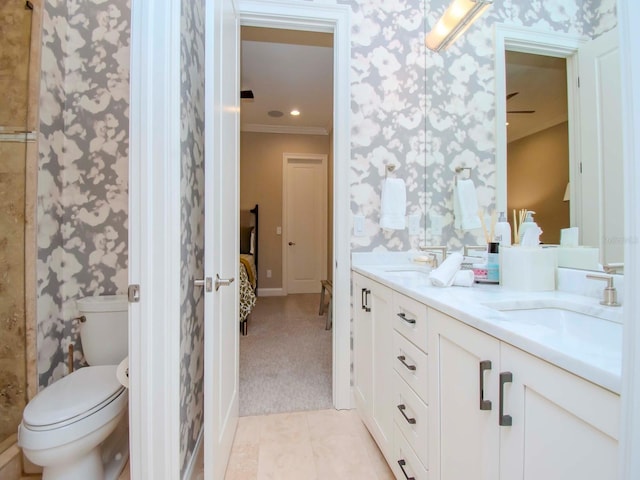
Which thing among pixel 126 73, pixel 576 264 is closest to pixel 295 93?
pixel 126 73

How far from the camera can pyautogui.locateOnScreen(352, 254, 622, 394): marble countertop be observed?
53 cm

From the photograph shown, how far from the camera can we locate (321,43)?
246 centimetres

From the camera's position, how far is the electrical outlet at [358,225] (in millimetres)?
1932

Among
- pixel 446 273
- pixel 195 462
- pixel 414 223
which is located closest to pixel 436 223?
pixel 414 223

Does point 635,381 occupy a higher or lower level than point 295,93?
lower

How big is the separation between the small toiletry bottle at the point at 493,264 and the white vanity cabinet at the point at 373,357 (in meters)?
0.43

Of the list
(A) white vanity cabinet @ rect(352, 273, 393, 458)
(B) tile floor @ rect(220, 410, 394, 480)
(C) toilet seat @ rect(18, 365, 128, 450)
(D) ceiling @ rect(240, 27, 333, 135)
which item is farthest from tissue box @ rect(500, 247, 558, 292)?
(D) ceiling @ rect(240, 27, 333, 135)

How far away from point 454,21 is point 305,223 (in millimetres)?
4151

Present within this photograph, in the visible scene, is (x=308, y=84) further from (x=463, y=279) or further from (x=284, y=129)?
(x=463, y=279)

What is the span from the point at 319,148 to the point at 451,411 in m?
5.07

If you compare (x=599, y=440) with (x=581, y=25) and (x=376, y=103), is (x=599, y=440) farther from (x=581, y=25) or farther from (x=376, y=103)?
(x=376, y=103)

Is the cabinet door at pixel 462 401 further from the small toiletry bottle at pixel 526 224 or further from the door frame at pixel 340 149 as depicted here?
the door frame at pixel 340 149

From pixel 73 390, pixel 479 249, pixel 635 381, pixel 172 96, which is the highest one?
pixel 172 96

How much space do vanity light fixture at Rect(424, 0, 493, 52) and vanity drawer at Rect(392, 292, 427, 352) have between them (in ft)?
4.61
